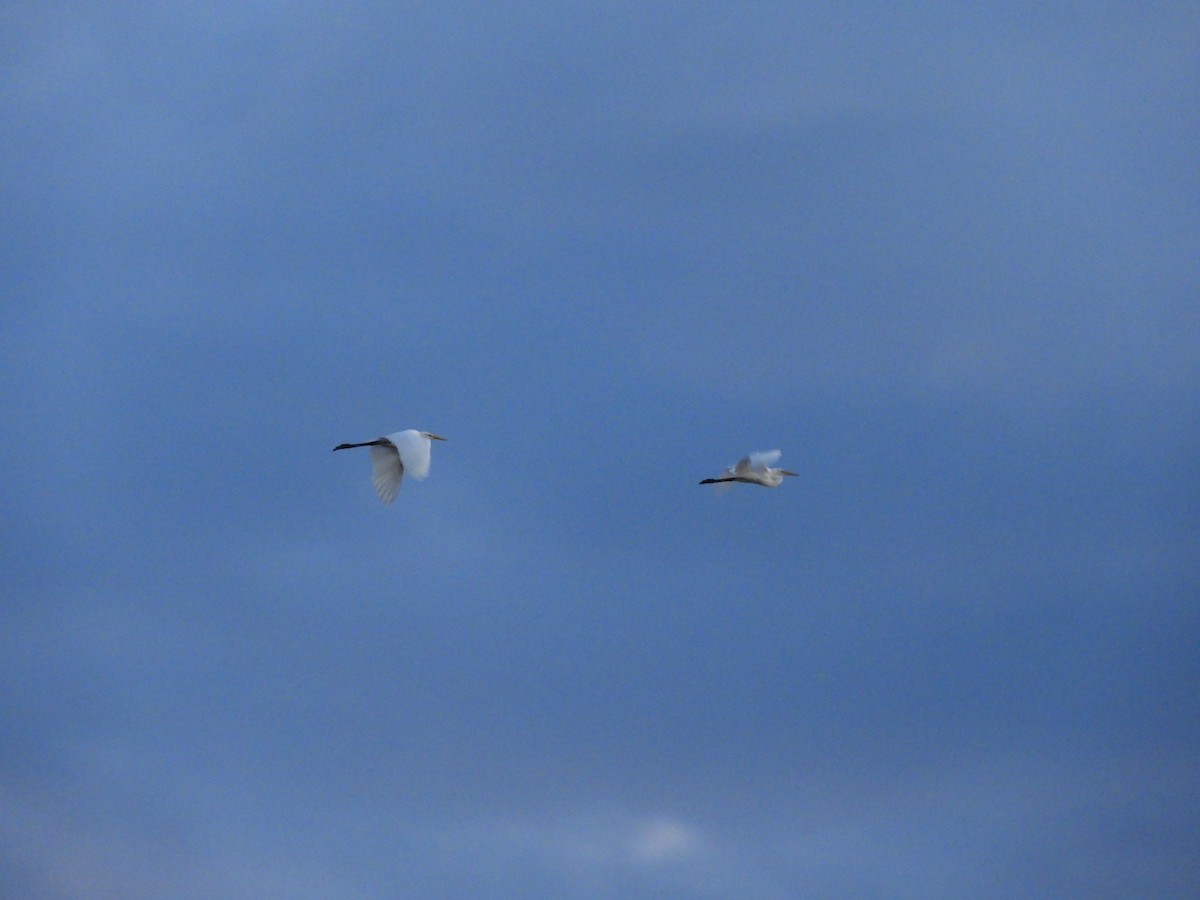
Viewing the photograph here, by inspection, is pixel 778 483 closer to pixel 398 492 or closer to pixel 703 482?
pixel 703 482

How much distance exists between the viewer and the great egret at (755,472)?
70.8 metres

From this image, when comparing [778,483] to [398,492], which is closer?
[398,492]

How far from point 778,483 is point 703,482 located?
2953 millimetres

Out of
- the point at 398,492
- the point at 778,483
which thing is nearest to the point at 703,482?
the point at 778,483

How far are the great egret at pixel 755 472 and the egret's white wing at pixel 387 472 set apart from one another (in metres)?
11.3

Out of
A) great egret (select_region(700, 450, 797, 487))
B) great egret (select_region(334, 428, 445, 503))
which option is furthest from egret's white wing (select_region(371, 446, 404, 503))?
great egret (select_region(700, 450, 797, 487))

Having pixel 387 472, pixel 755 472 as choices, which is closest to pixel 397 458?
pixel 387 472

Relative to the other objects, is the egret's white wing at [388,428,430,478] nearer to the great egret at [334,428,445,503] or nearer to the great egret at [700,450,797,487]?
the great egret at [334,428,445,503]

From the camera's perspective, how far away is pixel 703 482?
73.0 m

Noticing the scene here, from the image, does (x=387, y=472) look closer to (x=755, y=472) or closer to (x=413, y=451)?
(x=413, y=451)

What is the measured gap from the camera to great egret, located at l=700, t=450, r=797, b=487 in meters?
70.8

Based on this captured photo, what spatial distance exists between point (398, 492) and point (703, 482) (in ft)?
37.6

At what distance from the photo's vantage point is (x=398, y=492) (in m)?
68.7

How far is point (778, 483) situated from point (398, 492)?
1441cm
